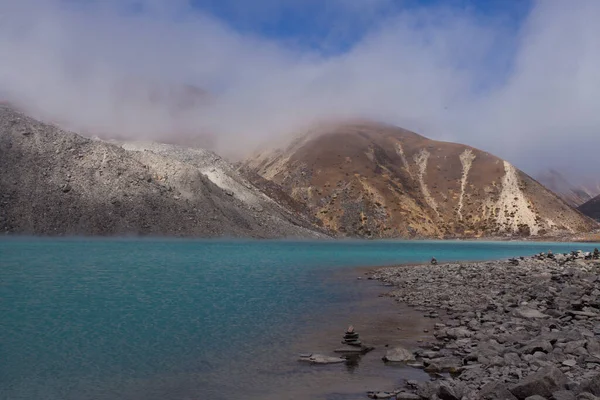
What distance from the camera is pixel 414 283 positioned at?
44250 millimetres

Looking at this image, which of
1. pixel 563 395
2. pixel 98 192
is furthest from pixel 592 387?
pixel 98 192

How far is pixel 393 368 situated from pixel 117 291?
2521 cm

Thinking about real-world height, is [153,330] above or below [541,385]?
below

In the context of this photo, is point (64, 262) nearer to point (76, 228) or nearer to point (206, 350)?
point (206, 350)

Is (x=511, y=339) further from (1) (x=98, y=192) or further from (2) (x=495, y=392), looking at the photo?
(1) (x=98, y=192)

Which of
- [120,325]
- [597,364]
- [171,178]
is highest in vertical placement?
[171,178]

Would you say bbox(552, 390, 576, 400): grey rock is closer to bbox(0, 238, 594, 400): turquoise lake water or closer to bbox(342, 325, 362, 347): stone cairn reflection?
bbox(0, 238, 594, 400): turquoise lake water

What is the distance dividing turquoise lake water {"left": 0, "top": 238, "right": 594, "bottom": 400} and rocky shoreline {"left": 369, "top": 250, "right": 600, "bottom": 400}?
15.1 feet

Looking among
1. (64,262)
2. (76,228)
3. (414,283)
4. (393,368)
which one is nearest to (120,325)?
(393,368)

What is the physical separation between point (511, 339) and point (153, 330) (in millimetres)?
16426

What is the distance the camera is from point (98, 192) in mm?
118188

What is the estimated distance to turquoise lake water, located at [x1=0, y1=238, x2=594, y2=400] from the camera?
1612cm

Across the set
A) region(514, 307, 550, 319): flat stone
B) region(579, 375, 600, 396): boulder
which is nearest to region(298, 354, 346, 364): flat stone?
region(579, 375, 600, 396): boulder

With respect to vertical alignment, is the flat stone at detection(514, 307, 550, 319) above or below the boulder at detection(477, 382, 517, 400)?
above
